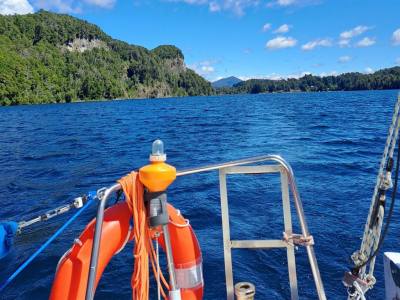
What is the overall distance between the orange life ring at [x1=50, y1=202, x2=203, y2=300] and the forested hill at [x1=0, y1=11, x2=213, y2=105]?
3233 inches

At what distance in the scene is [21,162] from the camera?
44.4 feet

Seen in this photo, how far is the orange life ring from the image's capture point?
236cm

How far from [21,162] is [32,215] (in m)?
6.98

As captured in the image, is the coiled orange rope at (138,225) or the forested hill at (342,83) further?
the forested hill at (342,83)

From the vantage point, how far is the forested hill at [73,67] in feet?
284

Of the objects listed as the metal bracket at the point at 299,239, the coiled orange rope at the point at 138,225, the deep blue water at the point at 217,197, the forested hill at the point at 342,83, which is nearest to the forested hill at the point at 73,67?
the forested hill at the point at 342,83

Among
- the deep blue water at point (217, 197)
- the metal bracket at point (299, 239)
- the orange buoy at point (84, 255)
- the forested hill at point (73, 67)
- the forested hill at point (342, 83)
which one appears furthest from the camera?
the forested hill at point (342, 83)

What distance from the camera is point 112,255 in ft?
8.29

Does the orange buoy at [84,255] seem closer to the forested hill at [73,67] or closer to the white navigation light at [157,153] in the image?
the white navigation light at [157,153]

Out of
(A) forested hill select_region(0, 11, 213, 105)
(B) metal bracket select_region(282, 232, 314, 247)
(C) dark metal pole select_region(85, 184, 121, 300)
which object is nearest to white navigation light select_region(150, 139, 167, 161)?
(C) dark metal pole select_region(85, 184, 121, 300)

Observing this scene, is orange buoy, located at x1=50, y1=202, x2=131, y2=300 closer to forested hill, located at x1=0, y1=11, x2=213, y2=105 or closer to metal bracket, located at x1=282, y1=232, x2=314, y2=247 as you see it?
metal bracket, located at x1=282, y1=232, x2=314, y2=247

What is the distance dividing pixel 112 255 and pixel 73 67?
122 metres

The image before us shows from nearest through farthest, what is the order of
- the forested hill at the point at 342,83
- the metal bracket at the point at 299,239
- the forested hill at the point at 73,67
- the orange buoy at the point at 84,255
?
1. the orange buoy at the point at 84,255
2. the metal bracket at the point at 299,239
3. the forested hill at the point at 73,67
4. the forested hill at the point at 342,83

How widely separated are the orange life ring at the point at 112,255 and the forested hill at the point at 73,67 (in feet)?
269
